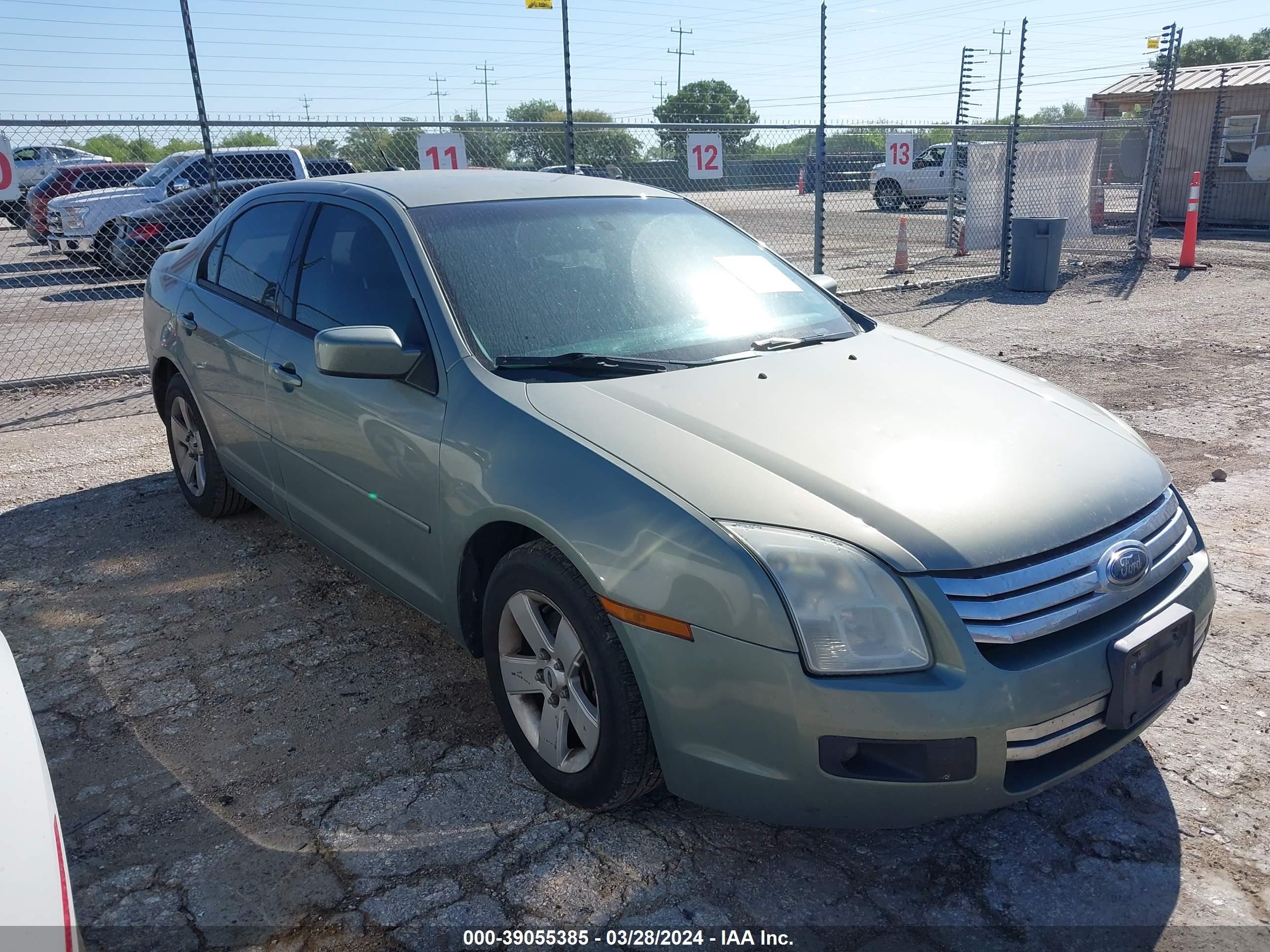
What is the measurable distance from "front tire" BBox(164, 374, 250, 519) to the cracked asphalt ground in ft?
1.23

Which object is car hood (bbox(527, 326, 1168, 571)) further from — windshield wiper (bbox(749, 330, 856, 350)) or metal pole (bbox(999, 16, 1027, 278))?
metal pole (bbox(999, 16, 1027, 278))

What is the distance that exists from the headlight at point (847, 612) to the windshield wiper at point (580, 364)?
100cm

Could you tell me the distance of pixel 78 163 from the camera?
18.6 m

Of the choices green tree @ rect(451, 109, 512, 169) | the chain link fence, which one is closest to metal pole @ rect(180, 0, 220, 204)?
the chain link fence

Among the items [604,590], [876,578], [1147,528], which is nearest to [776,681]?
[876,578]

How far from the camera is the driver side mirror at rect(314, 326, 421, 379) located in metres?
2.95

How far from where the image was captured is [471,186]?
3.74 meters

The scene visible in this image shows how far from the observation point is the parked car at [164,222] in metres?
13.6

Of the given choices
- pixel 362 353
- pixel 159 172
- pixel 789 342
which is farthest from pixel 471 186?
pixel 159 172

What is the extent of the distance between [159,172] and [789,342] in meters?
16.4

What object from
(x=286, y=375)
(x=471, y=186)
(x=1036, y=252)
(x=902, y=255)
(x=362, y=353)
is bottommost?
(x=902, y=255)

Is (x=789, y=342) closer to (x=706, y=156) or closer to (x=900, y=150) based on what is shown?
(x=706, y=156)

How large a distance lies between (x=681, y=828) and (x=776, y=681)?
2.37ft

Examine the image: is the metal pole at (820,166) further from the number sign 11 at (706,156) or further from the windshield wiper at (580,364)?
the windshield wiper at (580,364)
